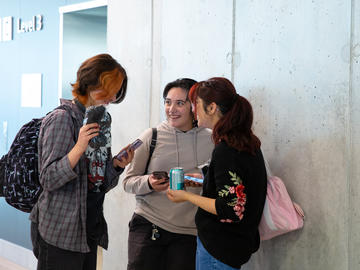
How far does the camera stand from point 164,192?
9.78 ft

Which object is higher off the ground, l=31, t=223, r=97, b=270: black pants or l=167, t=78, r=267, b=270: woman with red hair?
l=167, t=78, r=267, b=270: woman with red hair

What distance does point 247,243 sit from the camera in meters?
2.35

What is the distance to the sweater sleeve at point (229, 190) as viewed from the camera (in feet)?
7.19

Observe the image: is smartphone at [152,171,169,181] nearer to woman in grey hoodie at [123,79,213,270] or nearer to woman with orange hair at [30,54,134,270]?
woman in grey hoodie at [123,79,213,270]

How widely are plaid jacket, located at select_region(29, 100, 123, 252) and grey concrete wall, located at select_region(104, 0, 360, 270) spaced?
→ 45.7 inches

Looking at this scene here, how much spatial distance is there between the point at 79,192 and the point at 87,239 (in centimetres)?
26

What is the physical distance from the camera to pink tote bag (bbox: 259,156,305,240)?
2.51 metres

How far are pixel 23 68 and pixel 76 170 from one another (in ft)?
12.1

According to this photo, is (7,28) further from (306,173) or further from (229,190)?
(229,190)

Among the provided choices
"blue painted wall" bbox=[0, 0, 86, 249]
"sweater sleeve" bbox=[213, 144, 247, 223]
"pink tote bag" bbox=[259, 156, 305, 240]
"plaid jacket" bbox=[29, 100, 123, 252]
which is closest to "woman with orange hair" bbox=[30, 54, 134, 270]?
"plaid jacket" bbox=[29, 100, 123, 252]

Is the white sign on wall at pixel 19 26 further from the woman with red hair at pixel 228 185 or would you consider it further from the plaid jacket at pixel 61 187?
the woman with red hair at pixel 228 185

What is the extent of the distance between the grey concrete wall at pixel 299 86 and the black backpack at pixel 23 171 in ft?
3.98

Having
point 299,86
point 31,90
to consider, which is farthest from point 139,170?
point 31,90

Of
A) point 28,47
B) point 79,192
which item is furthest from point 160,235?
point 28,47
